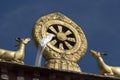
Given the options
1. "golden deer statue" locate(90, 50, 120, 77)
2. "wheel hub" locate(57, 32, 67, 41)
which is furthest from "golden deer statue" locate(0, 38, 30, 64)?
"golden deer statue" locate(90, 50, 120, 77)

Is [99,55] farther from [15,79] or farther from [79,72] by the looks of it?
[15,79]

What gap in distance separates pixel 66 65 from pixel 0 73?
441 centimetres

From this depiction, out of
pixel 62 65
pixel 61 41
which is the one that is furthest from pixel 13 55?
pixel 61 41

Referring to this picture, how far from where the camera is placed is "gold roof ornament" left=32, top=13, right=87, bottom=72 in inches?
1442

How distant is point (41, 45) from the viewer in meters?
36.4

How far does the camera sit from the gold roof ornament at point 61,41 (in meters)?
36.6

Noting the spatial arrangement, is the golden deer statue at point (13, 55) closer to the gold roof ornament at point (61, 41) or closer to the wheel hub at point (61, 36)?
the gold roof ornament at point (61, 41)

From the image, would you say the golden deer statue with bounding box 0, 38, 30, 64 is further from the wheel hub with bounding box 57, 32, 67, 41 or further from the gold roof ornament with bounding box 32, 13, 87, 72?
the wheel hub with bounding box 57, 32, 67, 41

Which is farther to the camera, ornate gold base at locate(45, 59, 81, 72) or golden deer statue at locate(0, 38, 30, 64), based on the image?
ornate gold base at locate(45, 59, 81, 72)

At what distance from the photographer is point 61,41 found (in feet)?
123

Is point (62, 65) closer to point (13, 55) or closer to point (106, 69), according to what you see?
point (106, 69)

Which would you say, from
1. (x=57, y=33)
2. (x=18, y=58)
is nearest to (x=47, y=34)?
(x=57, y=33)

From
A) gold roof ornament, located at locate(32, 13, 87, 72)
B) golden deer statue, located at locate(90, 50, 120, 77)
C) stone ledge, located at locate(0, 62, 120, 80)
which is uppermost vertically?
gold roof ornament, located at locate(32, 13, 87, 72)

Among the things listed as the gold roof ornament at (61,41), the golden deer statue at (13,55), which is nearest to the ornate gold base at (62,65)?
the gold roof ornament at (61,41)
